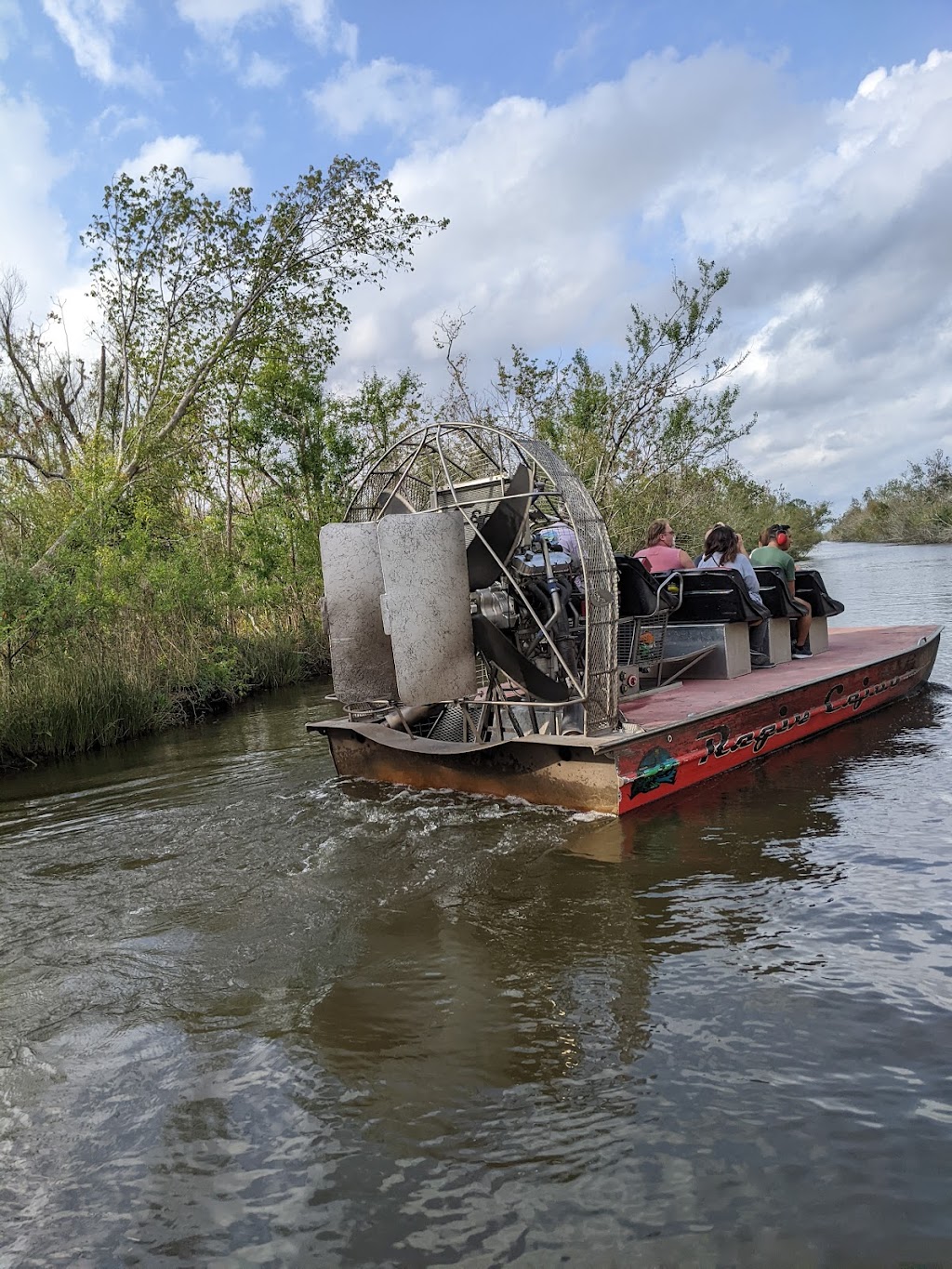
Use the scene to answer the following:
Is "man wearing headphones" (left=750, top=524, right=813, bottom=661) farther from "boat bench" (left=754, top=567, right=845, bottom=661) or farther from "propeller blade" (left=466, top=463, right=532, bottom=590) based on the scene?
"propeller blade" (left=466, top=463, right=532, bottom=590)

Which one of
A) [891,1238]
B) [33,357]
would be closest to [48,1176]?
[891,1238]

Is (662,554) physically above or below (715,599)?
above

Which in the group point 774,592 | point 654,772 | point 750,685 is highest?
point 774,592

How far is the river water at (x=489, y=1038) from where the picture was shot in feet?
9.50

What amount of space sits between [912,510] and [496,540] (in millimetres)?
92491

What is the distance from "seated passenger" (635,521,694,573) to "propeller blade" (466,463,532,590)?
2.69 metres

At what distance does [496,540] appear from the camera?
281 inches

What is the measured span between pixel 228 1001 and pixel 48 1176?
4.15 feet

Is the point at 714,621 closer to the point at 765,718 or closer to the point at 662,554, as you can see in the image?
the point at 662,554

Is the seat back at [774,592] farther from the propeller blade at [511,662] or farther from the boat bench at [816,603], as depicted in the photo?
the propeller blade at [511,662]

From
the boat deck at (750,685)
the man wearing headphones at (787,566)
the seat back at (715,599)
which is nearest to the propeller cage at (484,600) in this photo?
the boat deck at (750,685)

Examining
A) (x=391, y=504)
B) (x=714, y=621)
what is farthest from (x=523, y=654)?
(x=714, y=621)

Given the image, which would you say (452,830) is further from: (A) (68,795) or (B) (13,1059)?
(A) (68,795)

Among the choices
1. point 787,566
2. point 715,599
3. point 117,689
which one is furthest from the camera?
point 117,689
